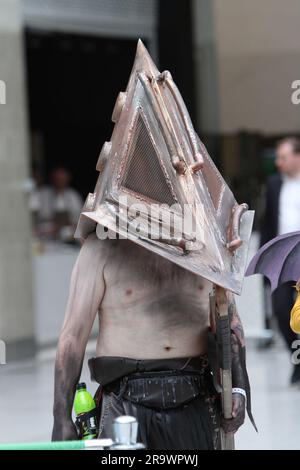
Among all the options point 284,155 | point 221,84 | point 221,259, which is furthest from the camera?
point 221,84

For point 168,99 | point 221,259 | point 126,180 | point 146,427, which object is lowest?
point 146,427

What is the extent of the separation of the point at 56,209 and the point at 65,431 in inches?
339

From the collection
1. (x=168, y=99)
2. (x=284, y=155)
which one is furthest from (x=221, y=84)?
(x=168, y=99)

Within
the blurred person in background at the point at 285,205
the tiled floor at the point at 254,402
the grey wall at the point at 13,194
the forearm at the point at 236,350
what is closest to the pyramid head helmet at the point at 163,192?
the forearm at the point at 236,350

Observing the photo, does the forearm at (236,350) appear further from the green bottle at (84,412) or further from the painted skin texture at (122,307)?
the green bottle at (84,412)

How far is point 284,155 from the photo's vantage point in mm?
8562

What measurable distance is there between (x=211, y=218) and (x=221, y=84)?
7719mm

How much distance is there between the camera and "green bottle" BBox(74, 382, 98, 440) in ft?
11.3

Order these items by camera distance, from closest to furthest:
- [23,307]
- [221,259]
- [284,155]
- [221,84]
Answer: [221,259]
[284,155]
[23,307]
[221,84]

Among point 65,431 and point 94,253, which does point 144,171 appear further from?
point 65,431

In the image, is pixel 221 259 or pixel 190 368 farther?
pixel 190 368

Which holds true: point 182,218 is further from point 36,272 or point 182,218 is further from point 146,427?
point 36,272

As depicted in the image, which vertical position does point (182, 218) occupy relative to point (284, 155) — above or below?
below

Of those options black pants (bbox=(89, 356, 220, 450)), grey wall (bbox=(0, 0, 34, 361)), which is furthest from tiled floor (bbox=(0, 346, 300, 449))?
black pants (bbox=(89, 356, 220, 450))
